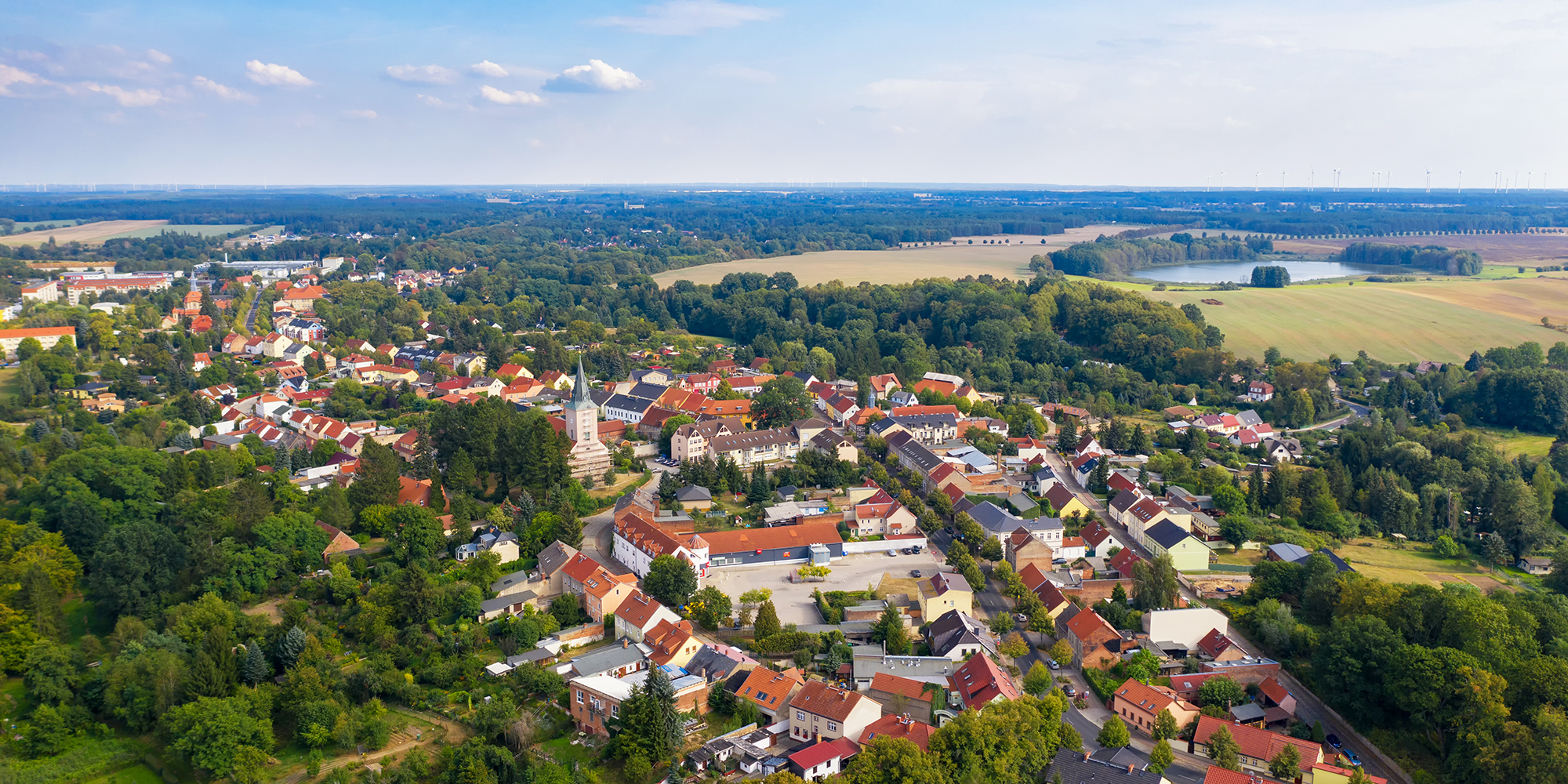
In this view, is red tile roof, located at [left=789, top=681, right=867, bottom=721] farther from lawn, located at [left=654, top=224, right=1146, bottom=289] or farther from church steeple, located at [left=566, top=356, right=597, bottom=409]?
lawn, located at [left=654, top=224, right=1146, bottom=289]

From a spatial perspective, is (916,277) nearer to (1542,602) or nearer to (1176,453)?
(1176,453)

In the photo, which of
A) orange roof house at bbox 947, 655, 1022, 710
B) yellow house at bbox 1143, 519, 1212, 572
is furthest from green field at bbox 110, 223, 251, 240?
orange roof house at bbox 947, 655, 1022, 710

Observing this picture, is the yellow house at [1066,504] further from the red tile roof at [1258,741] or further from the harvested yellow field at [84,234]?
the harvested yellow field at [84,234]

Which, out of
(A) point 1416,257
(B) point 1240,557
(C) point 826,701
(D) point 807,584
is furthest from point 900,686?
(A) point 1416,257

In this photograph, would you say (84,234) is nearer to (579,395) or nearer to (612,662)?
(579,395)

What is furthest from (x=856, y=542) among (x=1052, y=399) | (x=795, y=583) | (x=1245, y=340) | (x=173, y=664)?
(x=1245, y=340)
